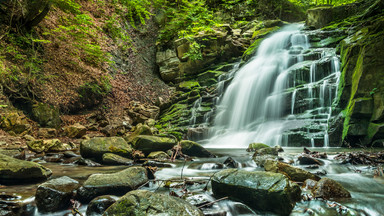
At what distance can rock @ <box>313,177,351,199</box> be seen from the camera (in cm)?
283

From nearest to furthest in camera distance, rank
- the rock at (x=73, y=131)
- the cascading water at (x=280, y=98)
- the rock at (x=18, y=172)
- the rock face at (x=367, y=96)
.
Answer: the rock at (x=18, y=172), the rock face at (x=367, y=96), the cascading water at (x=280, y=98), the rock at (x=73, y=131)

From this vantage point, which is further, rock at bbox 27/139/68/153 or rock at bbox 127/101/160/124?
rock at bbox 127/101/160/124

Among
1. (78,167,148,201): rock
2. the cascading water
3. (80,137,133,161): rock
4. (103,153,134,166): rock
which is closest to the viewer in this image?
(78,167,148,201): rock

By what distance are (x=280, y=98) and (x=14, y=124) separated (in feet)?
34.9

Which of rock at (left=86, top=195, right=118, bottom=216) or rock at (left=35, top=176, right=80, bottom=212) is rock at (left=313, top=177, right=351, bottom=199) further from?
rock at (left=35, top=176, right=80, bottom=212)

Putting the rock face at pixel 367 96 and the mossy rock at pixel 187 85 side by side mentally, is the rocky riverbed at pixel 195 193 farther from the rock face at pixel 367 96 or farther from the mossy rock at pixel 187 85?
the mossy rock at pixel 187 85

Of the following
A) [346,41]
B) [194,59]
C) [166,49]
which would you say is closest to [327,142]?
[346,41]

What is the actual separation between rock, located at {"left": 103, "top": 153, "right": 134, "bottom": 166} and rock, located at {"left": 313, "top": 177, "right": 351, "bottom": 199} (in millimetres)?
3830

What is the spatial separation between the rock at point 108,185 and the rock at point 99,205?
26cm

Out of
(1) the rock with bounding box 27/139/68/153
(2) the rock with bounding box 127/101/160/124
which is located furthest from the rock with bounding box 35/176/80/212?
(2) the rock with bounding box 127/101/160/124

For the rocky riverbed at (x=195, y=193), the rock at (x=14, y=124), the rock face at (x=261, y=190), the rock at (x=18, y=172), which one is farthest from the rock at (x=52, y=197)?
the rock at (x=14, y=124)

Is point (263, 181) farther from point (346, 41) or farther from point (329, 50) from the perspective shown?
point (329, 50)

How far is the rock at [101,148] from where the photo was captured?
5.46 m

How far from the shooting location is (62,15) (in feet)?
37.8
